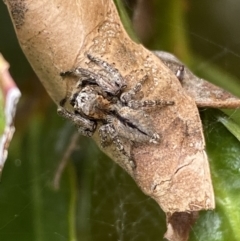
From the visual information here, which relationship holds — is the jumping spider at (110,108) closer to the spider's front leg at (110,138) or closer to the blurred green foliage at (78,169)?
the spider's front leg at (110,138)

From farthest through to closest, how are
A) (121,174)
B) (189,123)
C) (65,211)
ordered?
(121,174), (65,211), (189,123)

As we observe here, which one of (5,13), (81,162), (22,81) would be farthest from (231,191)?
(5,13)

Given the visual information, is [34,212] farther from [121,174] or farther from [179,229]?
[179,229]

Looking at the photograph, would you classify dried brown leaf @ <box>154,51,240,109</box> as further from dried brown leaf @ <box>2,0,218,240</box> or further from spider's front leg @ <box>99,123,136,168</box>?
spider's front leg @ <box>99,123,136,168</box>

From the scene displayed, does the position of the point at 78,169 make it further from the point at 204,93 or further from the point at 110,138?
the point at 204,93

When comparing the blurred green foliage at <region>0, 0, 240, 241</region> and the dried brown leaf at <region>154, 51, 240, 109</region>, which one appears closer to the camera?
the dried brown leaf at <region>154, 51, 240, 109</region>

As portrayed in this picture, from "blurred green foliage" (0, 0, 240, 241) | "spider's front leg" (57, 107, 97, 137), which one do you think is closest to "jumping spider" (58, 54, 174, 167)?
"spider's front leg" (57, 107, 97, 137)
